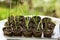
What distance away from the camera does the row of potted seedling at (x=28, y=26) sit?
3.23ft

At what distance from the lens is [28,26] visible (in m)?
1.05

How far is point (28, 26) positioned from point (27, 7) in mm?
200

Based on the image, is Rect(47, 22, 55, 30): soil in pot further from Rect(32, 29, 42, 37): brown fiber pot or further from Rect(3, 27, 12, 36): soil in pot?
Rect(3, 27, 12, 36): soil in pot

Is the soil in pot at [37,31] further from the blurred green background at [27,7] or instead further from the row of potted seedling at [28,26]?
the blurred green background at [27,7]

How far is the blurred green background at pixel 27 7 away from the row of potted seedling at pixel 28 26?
37 millimetres

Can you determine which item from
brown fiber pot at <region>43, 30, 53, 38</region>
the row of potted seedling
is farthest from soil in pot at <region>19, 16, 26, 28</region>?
brown fiber pot at <region>43, 30, 53, 38</region>

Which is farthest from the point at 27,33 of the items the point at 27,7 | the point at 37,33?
the point at 27,7

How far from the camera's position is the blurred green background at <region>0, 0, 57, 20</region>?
1147mm

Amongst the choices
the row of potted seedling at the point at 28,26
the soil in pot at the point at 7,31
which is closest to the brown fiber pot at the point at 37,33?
the row of potted seedling at the point at 28,26

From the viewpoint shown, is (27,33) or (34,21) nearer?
(27,33)

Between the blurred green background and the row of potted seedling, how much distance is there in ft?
0.12

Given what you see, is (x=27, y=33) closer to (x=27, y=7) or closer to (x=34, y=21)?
(x=34, y=21)

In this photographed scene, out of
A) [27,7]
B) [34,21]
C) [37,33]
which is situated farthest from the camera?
[27,7]

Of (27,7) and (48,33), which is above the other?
(27,7)
